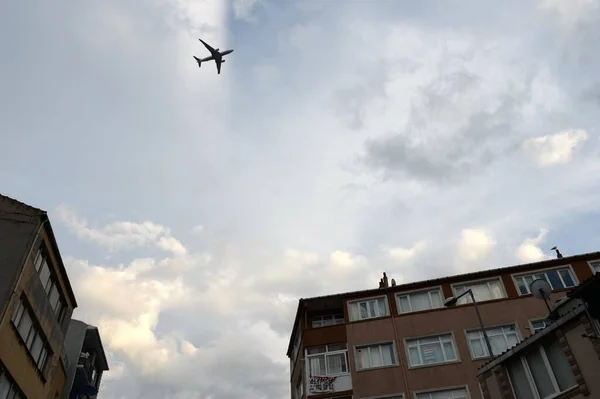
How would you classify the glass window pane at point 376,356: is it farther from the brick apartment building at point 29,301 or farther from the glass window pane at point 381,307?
the brick apartment building at point 29,301

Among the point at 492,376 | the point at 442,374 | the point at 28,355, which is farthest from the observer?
the point at 442,374

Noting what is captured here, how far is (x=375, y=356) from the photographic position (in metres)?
35.8

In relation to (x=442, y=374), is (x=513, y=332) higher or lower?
higher

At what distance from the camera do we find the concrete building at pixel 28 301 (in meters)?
23.5

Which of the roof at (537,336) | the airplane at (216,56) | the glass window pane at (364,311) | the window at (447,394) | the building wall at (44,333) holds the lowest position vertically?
the roof at (537,336)

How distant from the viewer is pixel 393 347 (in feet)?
117

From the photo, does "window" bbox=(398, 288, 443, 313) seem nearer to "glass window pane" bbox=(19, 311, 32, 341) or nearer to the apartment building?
the apartment building

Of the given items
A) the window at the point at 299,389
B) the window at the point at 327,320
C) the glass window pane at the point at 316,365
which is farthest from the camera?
the window at the point at 327,320

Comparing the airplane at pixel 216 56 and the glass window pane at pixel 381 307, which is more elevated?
the airplane at pixel 216 56

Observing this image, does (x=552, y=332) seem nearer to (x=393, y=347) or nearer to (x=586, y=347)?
(x=586, y=347)

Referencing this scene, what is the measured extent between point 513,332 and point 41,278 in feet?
100

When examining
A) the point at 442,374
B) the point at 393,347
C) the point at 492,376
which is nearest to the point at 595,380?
the point at 492,376

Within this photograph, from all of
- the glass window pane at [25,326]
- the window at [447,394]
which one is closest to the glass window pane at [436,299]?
the window at [447,394]

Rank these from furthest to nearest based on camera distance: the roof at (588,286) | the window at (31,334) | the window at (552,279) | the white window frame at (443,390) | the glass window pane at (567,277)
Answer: the window at (552,279), the glass window pane at (567,277), the white window frame at (443,390), the window at (31,334), the roof at (588,286)
